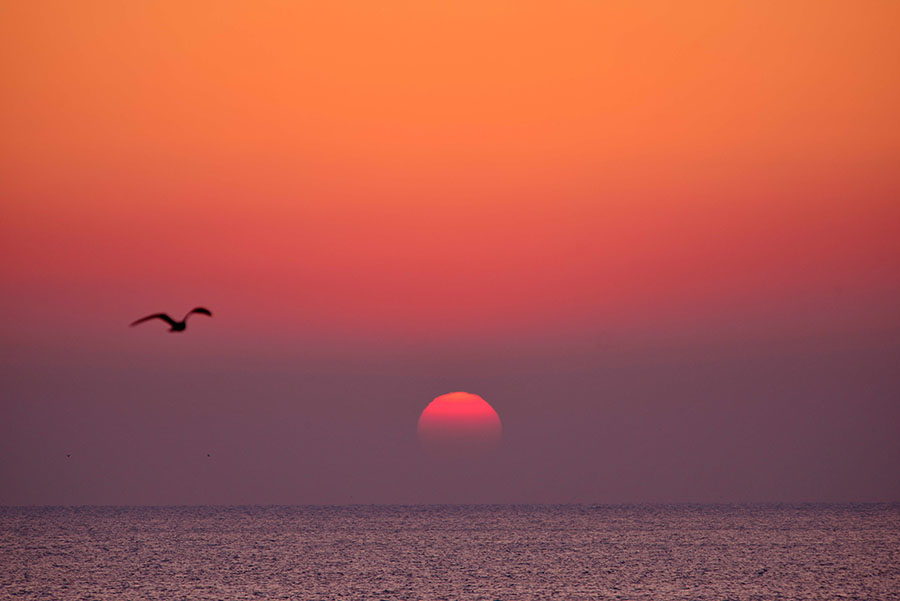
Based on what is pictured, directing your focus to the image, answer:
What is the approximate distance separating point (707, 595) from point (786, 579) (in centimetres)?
2219

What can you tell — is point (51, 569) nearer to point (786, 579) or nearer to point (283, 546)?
point (283, 546)

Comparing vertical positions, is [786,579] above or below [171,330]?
below

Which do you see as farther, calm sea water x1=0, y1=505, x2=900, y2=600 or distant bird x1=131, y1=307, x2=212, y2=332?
calm sea water x1=0, y1=505, x2=900, y2=600

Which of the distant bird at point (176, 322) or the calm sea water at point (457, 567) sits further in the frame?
the calm sea water at point (457, 567)

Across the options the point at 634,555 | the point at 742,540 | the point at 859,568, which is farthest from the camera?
the point at 742,540

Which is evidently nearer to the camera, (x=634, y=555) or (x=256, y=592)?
(x=256, y=592)

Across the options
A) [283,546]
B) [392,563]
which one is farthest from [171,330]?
[283,546]

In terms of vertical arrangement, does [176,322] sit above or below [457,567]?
above

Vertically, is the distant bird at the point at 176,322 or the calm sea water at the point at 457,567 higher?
the distant bird at the point at 176,322

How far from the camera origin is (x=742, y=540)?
185375mm

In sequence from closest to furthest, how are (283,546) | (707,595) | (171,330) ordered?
(171,330)
(707,595)
(283,546)

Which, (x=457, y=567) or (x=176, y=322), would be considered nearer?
(x=176, y=322)

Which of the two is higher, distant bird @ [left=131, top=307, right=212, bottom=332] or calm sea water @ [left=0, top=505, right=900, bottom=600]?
distant bird @ [left=131, top=307, right=212, bottom=332]

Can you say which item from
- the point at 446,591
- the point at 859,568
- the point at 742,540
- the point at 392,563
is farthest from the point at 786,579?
the point at 742,540
